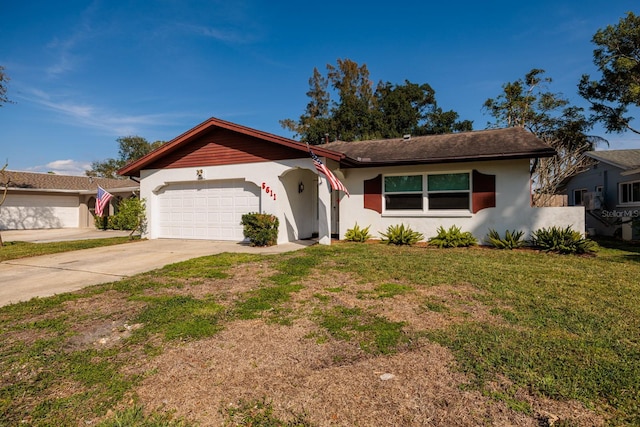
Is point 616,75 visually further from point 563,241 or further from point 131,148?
point 131,148

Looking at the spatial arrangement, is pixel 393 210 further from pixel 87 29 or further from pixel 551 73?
pixel 551 73

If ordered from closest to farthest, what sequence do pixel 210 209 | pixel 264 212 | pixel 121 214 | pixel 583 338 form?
pixel 583 338, pixel 264 212, pixel 210 209, pixel 121 214

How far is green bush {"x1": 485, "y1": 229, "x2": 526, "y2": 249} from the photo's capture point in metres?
10.1

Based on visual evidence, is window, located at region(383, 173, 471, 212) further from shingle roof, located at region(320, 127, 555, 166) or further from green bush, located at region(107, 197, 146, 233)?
green bush, located at region(107, 197, 146, 233)

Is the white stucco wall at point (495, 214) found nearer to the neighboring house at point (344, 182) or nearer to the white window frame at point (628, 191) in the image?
the neighboring house at point (344, 182)

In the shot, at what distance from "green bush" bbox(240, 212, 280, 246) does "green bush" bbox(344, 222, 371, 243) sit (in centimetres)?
280

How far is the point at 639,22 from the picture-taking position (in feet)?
48.3

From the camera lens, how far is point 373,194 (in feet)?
39.5

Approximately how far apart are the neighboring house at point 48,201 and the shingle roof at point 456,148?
16.2m

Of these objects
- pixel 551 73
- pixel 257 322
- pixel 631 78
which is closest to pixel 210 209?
pixel 257 322

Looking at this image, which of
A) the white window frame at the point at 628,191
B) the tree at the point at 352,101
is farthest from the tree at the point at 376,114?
the white window frame at the point at 628,191

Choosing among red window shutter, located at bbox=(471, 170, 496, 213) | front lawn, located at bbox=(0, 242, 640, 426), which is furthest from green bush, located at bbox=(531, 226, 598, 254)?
front lawn, located at bbox=(0, 242, 640, 426)

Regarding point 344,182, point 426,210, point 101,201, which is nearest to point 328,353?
point 426,210

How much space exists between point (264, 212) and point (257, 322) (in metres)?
7.70
